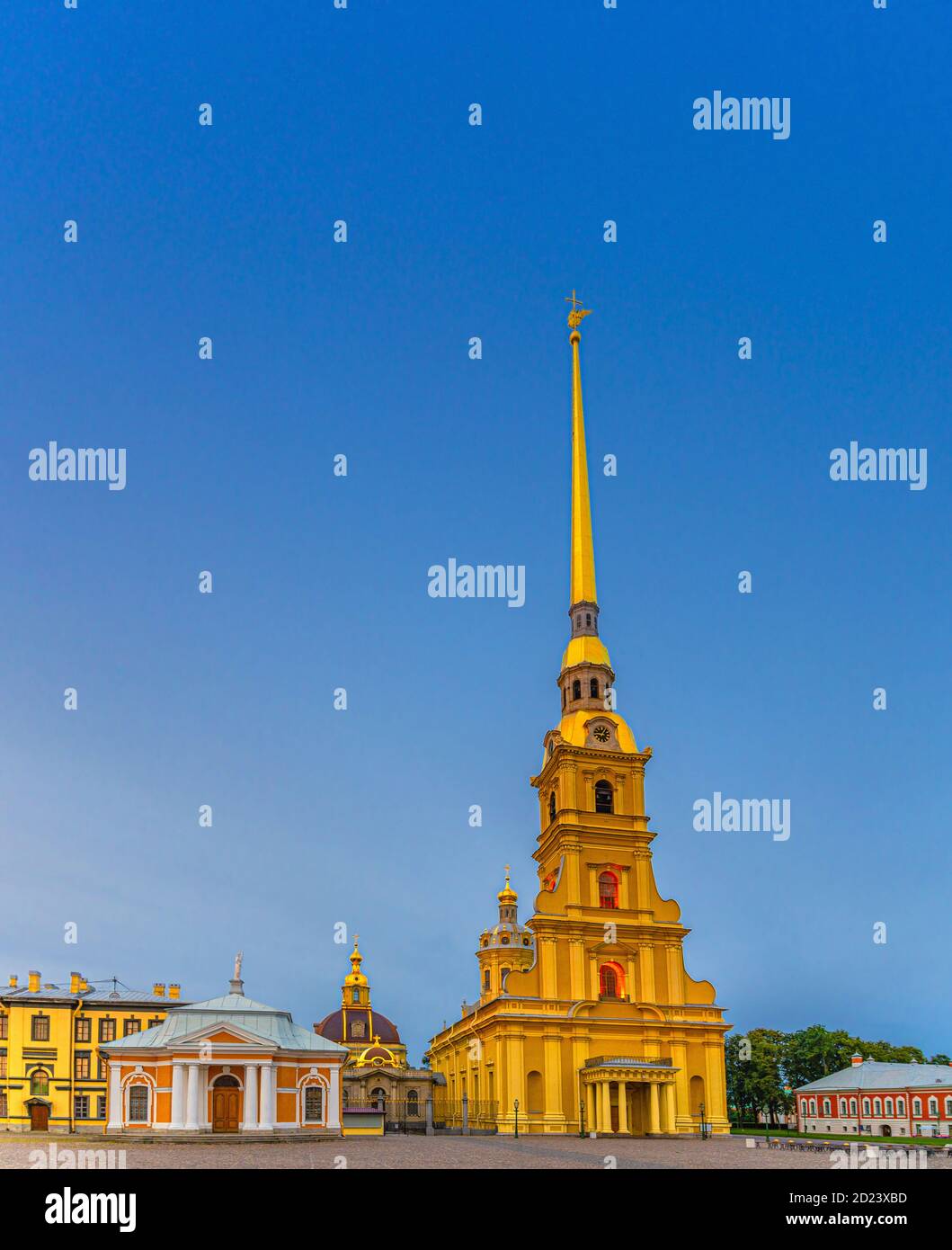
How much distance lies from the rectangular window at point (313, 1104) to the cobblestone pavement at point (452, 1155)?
1793mm

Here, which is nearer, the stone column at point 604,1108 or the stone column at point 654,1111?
the stone column at point 604,1108

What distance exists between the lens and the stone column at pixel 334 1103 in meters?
52.0

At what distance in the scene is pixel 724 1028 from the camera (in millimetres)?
63094

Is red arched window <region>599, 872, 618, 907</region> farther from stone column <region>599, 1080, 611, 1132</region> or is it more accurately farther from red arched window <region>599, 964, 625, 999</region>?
stone column <region>599, 1080, 611, 1132</region>

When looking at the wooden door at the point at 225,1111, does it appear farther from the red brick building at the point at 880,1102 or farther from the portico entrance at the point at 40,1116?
the red brick building at the point at 880,1102

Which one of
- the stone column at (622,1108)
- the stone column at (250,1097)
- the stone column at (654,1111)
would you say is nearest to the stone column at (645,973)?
the stone column at (654,1111)

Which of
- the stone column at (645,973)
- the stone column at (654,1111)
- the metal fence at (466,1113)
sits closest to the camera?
the stone column at (654,1111)

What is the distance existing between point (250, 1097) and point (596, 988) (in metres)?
20.7

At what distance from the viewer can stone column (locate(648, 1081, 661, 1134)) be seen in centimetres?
5688

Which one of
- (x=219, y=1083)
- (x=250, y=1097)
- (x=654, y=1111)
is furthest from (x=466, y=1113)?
(x=219, y=1083)

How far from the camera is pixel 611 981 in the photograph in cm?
6338

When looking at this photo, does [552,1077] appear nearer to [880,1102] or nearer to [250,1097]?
[250,1097]

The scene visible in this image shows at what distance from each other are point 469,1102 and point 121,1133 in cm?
2865

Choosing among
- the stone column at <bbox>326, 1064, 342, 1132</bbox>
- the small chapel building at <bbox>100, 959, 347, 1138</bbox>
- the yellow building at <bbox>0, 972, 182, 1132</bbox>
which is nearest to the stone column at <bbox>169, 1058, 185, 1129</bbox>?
the small chapel building at <bbox>100, 959, 347, 1138</bbox>
